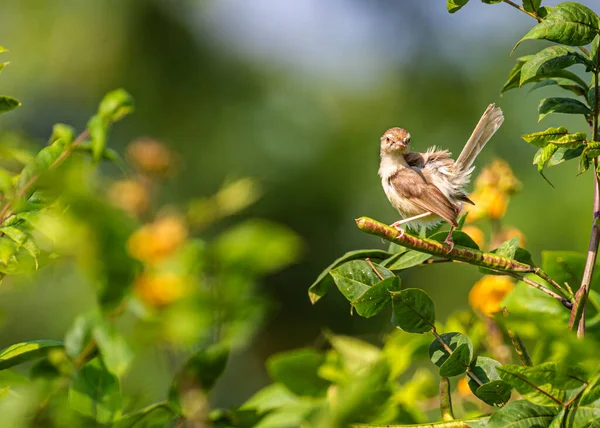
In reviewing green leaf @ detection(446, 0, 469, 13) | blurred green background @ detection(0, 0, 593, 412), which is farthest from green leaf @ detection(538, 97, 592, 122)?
blurred green background @ detection(0, 0, 593, 412)

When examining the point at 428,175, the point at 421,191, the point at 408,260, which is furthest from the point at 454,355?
the point at 428,175

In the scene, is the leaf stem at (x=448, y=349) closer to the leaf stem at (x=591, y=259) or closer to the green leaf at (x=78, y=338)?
the leaf stem at (x=591, y=259)

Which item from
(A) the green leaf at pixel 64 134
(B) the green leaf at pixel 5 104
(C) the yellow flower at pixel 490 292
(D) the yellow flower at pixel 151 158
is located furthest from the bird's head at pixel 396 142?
(B) the green leaf at pixel 5 104

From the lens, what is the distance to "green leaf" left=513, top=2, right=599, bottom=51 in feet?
2.37

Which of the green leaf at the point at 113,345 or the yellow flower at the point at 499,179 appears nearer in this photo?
the green leaf at the point at 113,345

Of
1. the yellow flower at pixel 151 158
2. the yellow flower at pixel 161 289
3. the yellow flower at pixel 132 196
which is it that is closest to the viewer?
the yellow flower at pixel 161 289

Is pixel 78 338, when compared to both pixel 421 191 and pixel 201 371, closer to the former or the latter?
pixel 201 371

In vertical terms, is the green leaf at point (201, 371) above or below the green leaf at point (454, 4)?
below

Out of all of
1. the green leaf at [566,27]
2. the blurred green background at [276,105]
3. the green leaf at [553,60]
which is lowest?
the blurred green background at [276,105]

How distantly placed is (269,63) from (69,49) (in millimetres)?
2213

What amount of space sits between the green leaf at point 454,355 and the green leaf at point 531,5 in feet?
1.32

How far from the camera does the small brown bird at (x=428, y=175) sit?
5.11ft

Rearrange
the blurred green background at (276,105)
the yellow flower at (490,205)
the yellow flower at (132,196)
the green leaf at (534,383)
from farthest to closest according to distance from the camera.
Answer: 1. the blurred green background at (276,105)
2. the yellow flower at (490,205)
3. the yellow flower at (132,196)
4. the green leaf at (534,383)

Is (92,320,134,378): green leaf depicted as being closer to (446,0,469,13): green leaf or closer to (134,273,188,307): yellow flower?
(134,273,188,307): yellow flower
